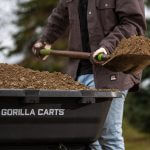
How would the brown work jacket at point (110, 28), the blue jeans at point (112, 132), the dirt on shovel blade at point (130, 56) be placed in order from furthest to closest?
the brown work jacket at point (110, 28)
the blue jeans at point (112, 132)
the dirt on shovel blade at point (130, 56)

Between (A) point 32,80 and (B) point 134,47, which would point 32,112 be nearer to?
(A) point 32,80

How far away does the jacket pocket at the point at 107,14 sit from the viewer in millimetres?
5664

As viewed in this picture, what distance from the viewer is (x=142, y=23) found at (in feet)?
18.7

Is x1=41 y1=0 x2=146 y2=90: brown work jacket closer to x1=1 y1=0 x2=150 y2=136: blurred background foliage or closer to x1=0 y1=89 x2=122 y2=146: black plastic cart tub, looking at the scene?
x1=0 y1=89 x2=122 y2=146: black plastic cart tub

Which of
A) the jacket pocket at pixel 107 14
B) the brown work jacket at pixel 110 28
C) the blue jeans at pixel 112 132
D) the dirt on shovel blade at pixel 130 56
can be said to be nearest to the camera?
the dirt on shovel blade at pixel 130 56

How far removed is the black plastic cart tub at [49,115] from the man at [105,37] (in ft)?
1.87

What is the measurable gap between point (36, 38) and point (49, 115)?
1071 cm

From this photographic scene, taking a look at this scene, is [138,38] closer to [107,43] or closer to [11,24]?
[107,43]

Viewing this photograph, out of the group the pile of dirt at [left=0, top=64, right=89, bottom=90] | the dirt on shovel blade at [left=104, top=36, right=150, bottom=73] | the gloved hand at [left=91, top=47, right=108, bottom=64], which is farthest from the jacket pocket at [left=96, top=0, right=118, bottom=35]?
the pile of dirt at [left=0, top=64, right=89, bottom=90]

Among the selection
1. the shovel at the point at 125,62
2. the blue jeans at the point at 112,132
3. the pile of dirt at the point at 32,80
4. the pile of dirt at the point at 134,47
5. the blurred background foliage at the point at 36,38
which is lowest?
the blue jeans at the point at 112,132

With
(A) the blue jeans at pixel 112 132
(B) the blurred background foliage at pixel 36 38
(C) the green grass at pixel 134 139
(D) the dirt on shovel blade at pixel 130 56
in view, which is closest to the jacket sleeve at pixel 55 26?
(A) the blue jeans at pixel 112 132

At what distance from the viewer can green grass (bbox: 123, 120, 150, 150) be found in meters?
15.0

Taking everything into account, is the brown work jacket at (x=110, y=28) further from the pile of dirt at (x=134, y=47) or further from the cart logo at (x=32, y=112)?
the cart logo at (x=32, y=112)

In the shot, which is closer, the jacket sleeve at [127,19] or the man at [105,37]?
the man at [105,37]
